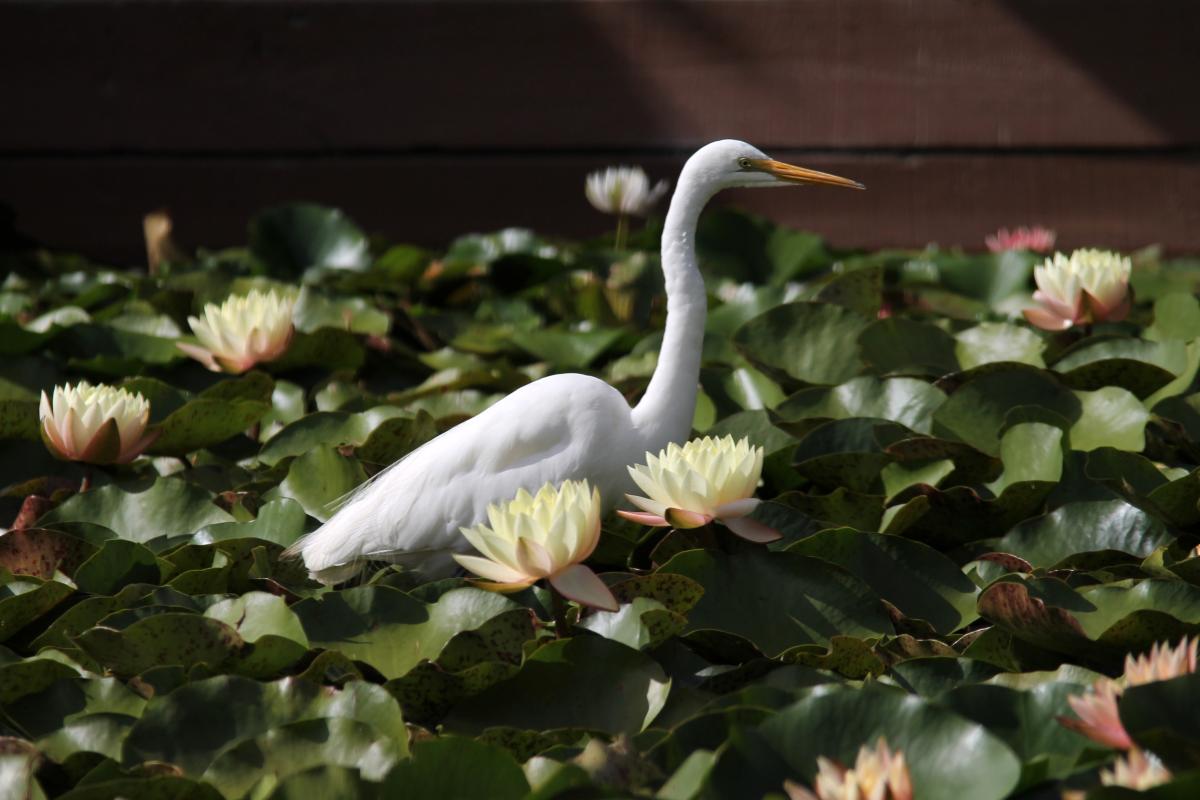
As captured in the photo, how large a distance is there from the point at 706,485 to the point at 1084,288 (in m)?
1.11

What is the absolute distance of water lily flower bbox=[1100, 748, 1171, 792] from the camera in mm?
1024

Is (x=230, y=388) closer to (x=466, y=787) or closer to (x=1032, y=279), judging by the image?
(x=466, y=787)

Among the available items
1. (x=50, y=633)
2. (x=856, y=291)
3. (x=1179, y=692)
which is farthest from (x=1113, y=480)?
(x=50, y=633)

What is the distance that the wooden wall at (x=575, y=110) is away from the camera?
3.93 m

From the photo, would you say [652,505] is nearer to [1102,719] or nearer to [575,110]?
[1102,719]

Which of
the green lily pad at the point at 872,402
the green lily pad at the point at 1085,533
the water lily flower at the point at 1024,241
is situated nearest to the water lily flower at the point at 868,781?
the green lily pad at the point at 1085,533

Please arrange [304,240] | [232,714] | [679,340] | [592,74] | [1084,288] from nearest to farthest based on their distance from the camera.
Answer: [232,714]
[679,340]
[1084,288]
[304,240]
[592,74]

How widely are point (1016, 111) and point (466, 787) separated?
3.27 metres

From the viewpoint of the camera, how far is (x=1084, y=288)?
231 centimetres

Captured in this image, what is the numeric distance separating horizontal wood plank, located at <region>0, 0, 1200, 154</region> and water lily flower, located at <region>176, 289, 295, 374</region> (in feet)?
6.27

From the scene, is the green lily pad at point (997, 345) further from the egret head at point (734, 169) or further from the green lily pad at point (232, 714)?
the green lily pad at point (232, 714)

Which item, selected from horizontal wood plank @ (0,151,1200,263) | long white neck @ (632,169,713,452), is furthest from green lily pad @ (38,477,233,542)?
horizontal wood plank @ (0,151,1200,263)

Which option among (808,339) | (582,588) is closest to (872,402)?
(808,339)

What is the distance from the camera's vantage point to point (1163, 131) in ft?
12.8
